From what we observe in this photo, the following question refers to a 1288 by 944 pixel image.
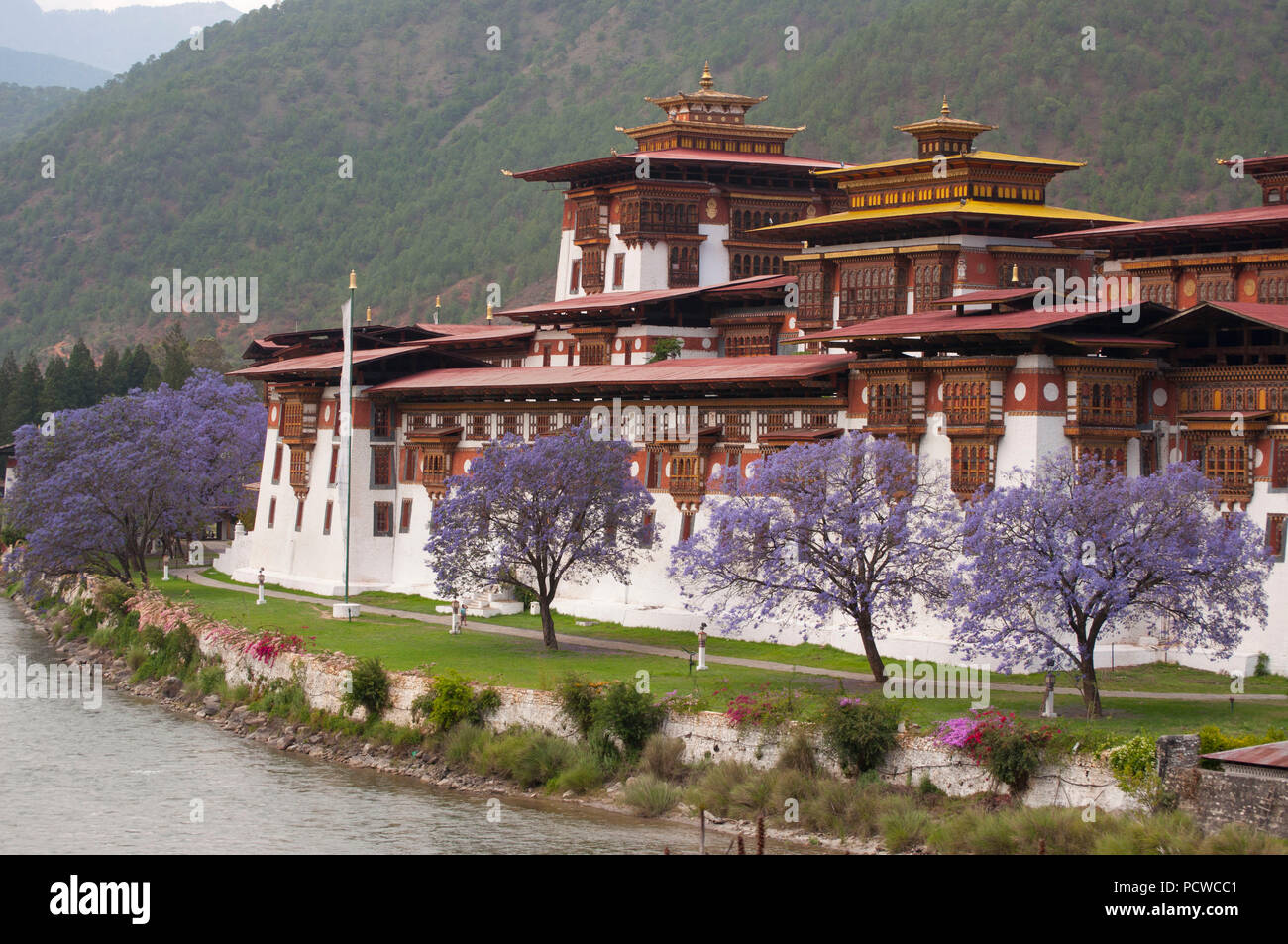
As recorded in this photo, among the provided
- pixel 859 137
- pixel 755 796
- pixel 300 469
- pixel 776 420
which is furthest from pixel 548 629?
pixel 859 137

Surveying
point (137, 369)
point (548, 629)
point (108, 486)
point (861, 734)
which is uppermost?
point (137, 369)

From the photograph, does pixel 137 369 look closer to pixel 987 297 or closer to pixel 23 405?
pixel 23 405

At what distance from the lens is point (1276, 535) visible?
51531 millimetres

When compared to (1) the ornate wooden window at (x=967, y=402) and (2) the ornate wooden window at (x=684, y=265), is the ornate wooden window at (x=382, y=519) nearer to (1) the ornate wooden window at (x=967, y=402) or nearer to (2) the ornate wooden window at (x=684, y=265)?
(2) the ornate wooden window at (x=684, y=265)

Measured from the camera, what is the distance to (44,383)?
126688 mm

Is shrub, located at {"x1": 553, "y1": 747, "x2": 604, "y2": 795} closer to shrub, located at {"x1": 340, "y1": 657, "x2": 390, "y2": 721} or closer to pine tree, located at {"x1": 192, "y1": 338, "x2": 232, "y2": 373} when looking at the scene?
shrub, located at {"x1": 340, "y1": 657, "x2": 390, "y2": 721}

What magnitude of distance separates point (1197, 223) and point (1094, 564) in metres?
21.5

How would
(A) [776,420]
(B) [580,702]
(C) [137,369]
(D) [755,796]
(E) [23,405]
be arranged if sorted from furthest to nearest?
(C) [137,369] → (E) [23,405] → (A) [776,420] → (B) [580,702] → (D) [755,796]

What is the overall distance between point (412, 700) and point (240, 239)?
151328mm

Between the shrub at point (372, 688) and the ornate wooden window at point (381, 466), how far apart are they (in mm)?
23141

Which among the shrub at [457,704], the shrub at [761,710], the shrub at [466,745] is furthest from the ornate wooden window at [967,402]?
the shrub at [466,745]

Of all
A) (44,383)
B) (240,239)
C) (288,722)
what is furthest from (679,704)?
(240,239)

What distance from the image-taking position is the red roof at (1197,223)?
60.8 m

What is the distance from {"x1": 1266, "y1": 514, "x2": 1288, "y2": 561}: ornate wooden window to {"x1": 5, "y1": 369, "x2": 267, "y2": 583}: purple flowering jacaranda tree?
45.1m
